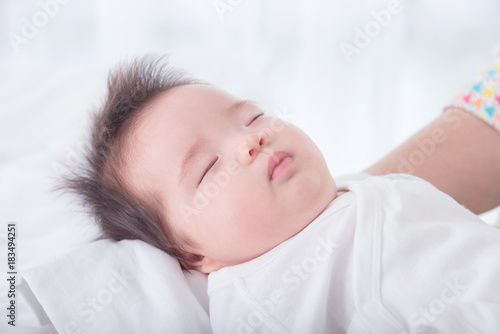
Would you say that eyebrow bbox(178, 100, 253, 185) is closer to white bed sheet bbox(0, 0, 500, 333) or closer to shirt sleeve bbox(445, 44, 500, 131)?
white bed sheet bbox(0, 0, 500, 333)

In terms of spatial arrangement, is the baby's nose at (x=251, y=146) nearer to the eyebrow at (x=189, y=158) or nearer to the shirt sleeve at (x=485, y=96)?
the eyebrow at (x=189, y=158)

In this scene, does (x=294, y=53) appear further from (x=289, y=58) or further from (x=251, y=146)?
(x=251, y=146)

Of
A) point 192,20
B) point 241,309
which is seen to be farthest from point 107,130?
point 192,20

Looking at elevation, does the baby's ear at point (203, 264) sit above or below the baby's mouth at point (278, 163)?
below

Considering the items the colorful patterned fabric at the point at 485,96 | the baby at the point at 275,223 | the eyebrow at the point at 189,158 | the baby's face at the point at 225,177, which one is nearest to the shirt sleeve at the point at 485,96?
the colorful patterned fabric at the point at 485,96

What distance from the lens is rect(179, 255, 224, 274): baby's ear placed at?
105 cm

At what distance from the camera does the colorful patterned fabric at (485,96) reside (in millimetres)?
1317

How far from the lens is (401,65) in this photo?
7.24 ft

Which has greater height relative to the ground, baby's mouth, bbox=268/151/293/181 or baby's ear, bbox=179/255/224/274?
baby's mouth, bbox=268/151/293/181

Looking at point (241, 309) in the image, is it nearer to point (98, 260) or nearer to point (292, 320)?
point (292, 320)

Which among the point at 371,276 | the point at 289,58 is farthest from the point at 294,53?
the point at 371,276

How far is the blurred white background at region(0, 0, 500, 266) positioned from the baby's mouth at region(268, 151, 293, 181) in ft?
2.24

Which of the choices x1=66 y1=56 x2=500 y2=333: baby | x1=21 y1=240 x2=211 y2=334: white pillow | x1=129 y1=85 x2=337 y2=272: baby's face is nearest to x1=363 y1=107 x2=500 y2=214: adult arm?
x1=66 y1=56 x2=500 y2=333: baby

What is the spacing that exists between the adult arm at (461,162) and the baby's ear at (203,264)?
53 cm
